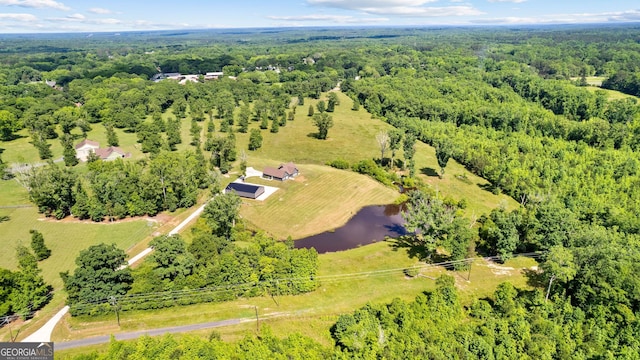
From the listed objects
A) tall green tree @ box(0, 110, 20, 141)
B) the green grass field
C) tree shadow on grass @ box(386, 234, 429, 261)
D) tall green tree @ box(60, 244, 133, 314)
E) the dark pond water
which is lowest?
the dark pond water

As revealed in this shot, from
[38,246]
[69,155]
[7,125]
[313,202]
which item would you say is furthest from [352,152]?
[7,125]

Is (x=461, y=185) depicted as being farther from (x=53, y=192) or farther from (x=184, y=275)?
(x=53, y=192)

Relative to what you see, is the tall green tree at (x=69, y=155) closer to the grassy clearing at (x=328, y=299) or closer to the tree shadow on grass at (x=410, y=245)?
the grassy clearing at (x=328, y=299)

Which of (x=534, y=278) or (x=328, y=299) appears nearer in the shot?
(x=328, y=299)

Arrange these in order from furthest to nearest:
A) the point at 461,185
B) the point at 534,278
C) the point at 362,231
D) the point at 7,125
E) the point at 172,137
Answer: the point at 7,125 < the point at 172,137 < the point at 461,185 < the point at 362,231 < the point at 534,278

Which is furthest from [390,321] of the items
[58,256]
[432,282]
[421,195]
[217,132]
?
[217,132]

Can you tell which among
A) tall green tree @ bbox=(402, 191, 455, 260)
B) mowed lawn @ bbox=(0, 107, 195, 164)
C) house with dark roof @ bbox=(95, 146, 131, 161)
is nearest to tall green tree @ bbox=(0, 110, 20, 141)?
mowed lawn @ bbox=(0, 107, 195, 164)

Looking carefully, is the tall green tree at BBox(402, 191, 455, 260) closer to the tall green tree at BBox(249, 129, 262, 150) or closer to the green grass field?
the green grass field
